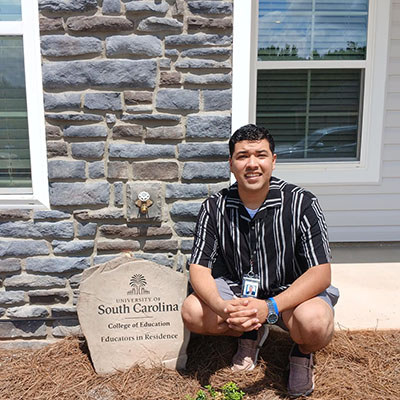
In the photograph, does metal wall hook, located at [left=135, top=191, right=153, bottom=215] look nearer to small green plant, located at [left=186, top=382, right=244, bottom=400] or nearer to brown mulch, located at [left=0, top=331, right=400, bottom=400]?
brown mulch, located at [left=0, top=331, right=400, bottom=400]

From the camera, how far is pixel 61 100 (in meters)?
2.37

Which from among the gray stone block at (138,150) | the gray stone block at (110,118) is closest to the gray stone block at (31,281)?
the gray stone block at (138,150)

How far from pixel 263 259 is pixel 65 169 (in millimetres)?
1115

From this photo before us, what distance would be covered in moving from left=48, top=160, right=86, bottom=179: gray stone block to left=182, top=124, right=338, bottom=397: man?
2.26ft

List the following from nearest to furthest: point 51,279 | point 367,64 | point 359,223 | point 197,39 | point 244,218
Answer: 1. point 244,218
2. point 197,39
3. point 51,279
4. point 367,64
5. point 359,223

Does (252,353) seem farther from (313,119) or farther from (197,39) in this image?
(313,119)

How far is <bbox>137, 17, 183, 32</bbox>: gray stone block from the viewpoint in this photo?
2.33m

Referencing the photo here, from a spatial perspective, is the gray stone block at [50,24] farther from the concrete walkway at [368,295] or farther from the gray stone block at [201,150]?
the concrete walkway at [368,295]

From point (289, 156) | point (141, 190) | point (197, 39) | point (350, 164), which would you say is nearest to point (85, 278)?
point (141, 190)

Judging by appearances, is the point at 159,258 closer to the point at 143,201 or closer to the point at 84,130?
the point at 143,201

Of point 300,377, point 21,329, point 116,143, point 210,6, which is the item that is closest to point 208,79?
point 210,6

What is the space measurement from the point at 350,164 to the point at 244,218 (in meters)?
2.04

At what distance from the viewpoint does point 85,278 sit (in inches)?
93.0

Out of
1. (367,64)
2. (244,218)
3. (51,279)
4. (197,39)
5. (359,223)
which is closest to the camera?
(244,218)
